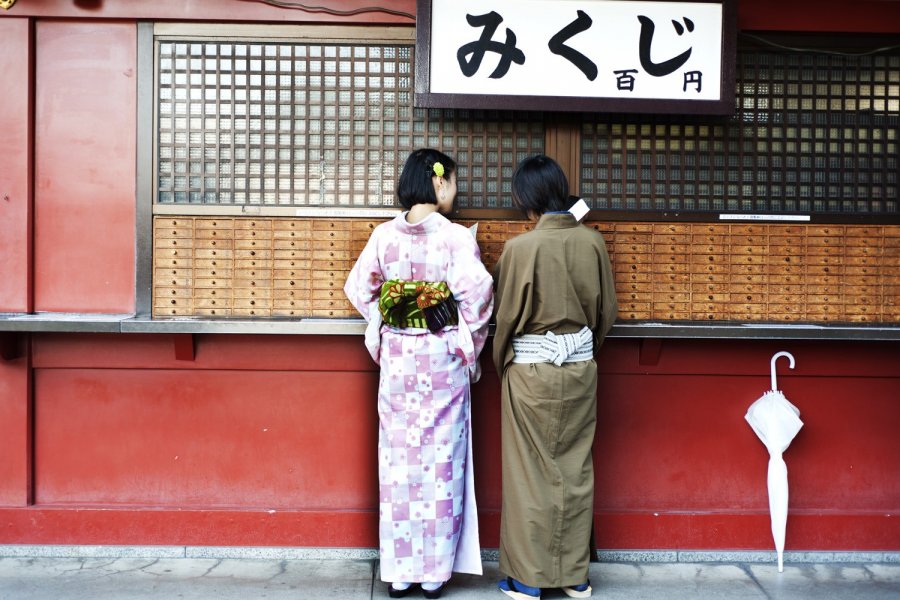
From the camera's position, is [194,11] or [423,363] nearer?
[423,363]

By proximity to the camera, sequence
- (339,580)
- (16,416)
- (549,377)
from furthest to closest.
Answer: (16,416) < (339,580) < (549,377)

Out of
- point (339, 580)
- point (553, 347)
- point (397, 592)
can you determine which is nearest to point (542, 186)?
point (553, 347)

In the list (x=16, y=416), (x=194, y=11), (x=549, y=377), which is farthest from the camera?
(x=16, y=416)

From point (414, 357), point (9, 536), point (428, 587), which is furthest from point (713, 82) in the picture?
point (9, 536)

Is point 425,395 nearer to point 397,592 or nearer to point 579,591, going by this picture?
point 397,592

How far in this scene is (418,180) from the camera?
4.28 meters

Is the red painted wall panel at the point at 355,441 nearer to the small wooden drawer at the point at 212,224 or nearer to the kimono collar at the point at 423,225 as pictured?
the small wooden drawer at the point at 212,224

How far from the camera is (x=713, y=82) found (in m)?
4.50

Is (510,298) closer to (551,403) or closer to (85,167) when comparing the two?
(551,403)

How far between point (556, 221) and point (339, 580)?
226 centimetres

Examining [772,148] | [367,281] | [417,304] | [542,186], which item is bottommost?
[417,304]

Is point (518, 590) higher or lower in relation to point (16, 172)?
lower

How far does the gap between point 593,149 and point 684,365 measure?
1381mm

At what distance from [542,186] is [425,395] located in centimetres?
123
